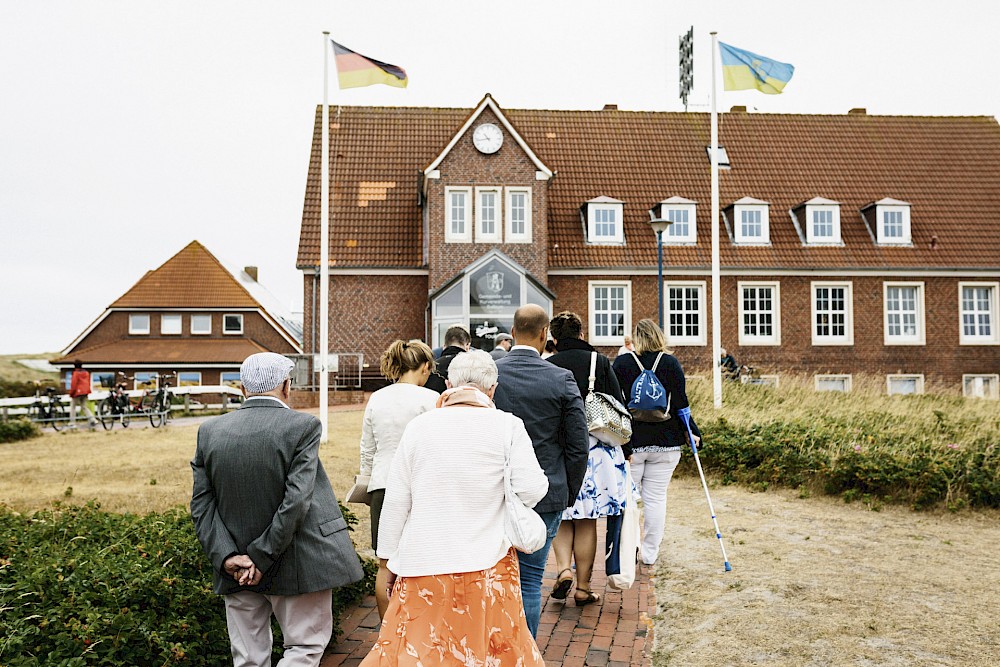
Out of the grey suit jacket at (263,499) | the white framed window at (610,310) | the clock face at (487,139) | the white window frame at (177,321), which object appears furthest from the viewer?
the white window frame at (177,321)

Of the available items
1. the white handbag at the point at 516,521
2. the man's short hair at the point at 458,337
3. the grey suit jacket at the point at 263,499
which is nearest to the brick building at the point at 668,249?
the man's short hair at the point at 458,337

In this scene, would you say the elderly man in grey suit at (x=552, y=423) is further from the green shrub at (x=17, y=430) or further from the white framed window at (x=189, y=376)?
the white framed window at (x=189, y=376)

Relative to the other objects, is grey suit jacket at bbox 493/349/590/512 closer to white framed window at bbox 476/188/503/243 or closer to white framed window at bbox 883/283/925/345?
white framed window at bbox 476/188/503/243

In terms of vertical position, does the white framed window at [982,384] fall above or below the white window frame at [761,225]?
below

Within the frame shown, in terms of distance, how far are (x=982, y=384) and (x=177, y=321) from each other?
3292cm

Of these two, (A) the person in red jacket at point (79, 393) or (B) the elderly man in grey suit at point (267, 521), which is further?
(A) the person in red jacket at point (79, 393)

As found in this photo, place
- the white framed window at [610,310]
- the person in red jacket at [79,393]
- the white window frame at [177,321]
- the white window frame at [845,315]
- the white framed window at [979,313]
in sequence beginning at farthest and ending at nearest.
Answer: the white window frame at [177,321] → the white framed window at [979,313] → the white window frame at [845,315] → the white framed window at [610,310] → the person in red jacket at [79,393]

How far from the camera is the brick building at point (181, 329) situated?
1486 inches

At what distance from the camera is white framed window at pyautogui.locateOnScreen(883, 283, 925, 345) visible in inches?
1190

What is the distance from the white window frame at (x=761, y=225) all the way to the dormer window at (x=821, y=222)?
136cm

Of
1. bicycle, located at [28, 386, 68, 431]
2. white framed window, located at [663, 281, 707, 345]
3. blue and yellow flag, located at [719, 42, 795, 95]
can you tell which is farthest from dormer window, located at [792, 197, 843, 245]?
bicycle, located at [28, 386, 68, 431]

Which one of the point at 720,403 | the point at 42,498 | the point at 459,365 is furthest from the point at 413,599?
the point at 720,403

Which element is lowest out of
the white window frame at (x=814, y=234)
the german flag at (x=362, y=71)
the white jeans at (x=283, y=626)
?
the white jeans at (x=283, y=626)

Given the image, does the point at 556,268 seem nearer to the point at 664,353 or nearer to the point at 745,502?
the point at 745,502
